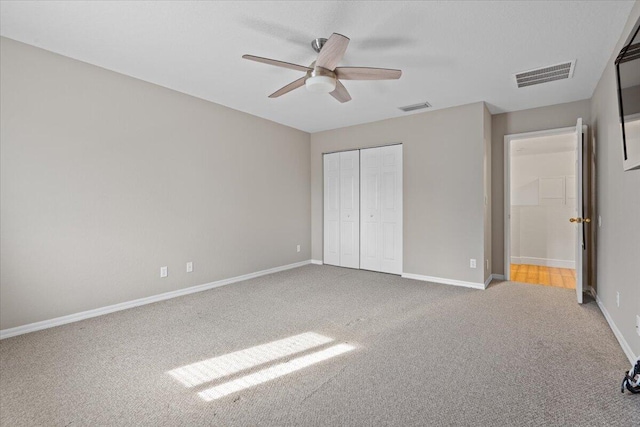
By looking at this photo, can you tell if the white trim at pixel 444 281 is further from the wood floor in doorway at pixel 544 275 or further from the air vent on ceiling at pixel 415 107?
the air vent on ceiling at pixel 415 107

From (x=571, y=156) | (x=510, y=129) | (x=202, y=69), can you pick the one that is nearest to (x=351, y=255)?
(x=510, y=129)

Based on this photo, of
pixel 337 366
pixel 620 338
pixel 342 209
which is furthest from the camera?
pixel 342 209

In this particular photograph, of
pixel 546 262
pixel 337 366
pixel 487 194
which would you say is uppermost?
pixel 487 194

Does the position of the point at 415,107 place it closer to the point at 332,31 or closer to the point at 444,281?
the point at 332,31

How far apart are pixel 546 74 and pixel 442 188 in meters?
1.78

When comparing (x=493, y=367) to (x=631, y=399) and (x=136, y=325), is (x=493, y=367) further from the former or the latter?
(x=136, y=325)

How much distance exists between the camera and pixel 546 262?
5.94m

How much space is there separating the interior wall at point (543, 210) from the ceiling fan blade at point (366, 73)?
188 inches

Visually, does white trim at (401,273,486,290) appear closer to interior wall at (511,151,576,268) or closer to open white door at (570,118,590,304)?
open white door at (570,118,590,304)

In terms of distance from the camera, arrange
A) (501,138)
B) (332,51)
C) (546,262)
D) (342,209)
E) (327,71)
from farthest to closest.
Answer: (546,262) < (342,209) < (501,138) < (327,71) < (332,51)

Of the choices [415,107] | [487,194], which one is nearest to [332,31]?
[415,107]

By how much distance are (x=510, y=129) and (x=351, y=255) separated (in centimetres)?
318

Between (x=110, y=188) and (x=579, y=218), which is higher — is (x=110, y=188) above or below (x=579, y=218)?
above

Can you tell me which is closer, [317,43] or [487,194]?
[317,43]
